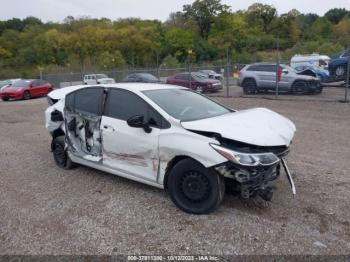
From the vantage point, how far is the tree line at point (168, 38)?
75.6 metres

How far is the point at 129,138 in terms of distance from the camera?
4.98 m

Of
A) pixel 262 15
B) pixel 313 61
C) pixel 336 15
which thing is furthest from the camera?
pixel 336 15

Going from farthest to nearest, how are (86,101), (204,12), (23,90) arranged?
(204,12) < (23,90) < (86,101)

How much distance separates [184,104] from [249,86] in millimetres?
14835

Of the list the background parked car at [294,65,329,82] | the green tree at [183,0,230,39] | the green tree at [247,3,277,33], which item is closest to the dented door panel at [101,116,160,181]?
the background parked car at [294,65,329,82]

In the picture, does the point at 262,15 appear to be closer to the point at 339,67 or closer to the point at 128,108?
the point at 339,67

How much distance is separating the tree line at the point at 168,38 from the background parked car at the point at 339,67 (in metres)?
45.9

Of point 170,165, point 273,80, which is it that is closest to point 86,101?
point 170,165

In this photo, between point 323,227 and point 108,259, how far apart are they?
2.29 metres

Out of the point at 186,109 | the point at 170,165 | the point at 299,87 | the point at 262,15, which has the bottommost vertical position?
the point at 299,87

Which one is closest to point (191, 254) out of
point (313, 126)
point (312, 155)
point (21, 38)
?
point (312, 155)

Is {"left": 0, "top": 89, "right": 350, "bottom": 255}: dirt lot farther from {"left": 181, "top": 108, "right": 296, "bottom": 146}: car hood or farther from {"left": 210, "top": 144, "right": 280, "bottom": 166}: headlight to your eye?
{"left": 181, "top": 108, "right": 296, "bottom": 146}: car hood

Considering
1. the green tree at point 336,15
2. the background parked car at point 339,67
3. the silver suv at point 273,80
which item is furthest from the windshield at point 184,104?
the green tree at point 336,15

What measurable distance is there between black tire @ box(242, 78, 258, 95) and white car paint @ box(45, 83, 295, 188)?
14.1 meters
